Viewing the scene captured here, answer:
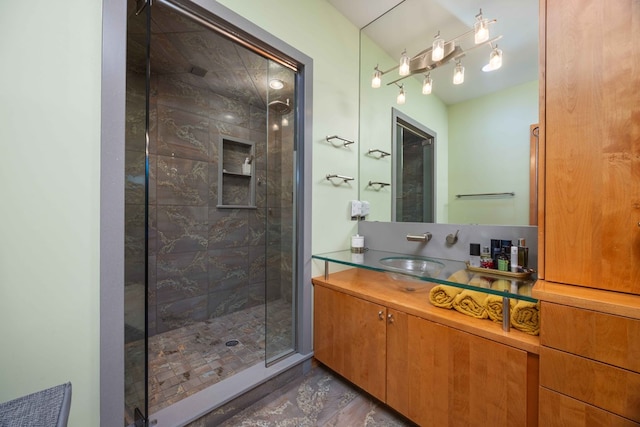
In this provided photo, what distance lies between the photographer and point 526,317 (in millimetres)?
929

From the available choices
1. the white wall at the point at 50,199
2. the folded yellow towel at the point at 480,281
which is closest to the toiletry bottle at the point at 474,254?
the folded yellow towel at the point at 480,281

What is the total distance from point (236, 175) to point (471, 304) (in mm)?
2317

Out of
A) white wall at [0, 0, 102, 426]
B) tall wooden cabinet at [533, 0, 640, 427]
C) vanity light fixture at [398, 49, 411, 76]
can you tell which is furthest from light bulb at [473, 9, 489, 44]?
white wall at [0, 0, 102, 426]

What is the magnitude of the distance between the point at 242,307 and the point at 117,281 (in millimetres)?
1831

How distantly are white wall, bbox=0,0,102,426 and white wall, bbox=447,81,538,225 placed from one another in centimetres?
187

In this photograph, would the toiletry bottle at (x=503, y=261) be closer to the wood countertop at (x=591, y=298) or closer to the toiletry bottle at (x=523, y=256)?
the toiletry bottle at (x=523, y=256)

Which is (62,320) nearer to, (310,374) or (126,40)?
(126,40)

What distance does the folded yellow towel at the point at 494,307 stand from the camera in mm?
1003

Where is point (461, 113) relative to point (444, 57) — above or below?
below

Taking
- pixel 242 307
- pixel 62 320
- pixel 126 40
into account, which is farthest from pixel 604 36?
pixel 242 307

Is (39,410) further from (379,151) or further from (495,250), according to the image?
(379,151)

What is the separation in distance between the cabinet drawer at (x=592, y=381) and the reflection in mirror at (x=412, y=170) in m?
0.96

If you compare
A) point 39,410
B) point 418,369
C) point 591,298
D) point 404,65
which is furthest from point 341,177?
point 39,410

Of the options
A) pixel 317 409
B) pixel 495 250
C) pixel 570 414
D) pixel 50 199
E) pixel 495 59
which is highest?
pixel 495 59
